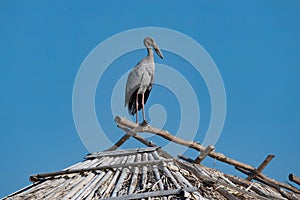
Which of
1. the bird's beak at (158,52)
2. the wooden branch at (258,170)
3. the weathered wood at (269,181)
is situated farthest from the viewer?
the bird's beak at (158,52)

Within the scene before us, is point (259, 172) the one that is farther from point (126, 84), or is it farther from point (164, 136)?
point (126, 84)

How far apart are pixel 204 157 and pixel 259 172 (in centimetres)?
101

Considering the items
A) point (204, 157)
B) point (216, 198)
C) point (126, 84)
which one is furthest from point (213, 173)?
point (126, 84)

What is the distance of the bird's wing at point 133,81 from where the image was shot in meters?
7.87

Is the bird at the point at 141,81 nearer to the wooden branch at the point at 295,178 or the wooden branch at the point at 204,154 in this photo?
the wooden branch at the point at 204,154

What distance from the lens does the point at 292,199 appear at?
564cm

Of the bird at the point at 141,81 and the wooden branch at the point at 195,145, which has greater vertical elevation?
the bird at the point at 141,81

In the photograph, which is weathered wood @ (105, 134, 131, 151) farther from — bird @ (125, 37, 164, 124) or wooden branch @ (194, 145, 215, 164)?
bird @ (125, 37, 164, 124)

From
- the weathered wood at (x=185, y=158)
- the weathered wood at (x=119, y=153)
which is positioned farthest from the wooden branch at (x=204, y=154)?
the weathered wood at (x=119, y=153)

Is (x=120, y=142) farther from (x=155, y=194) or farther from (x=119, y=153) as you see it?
(x=155, y=194)

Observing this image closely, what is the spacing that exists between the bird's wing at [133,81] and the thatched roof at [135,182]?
7.52 ft

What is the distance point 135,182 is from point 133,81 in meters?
3.45

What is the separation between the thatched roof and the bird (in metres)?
2.30

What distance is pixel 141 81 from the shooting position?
7.86m
